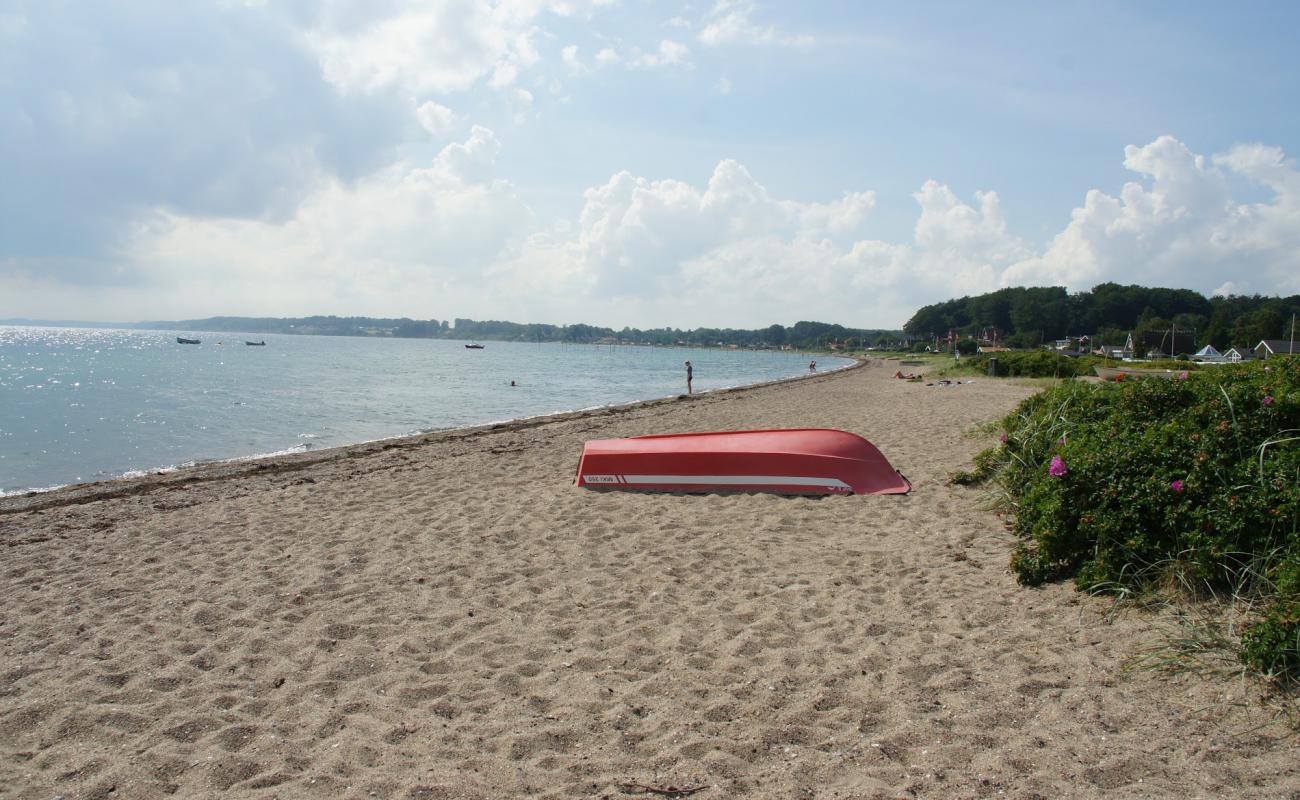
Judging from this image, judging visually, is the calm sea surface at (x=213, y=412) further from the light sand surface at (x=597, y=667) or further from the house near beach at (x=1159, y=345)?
the house near beach at (x=1159, y=345)

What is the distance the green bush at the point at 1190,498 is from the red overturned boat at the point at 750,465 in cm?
242

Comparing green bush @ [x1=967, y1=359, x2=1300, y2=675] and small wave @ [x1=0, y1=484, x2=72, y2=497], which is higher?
green bush @ [x1=967, y1=359, x2=1300, y2=675]

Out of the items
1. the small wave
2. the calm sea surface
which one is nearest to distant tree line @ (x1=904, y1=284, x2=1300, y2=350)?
the calm sea surface

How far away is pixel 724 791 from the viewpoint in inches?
104

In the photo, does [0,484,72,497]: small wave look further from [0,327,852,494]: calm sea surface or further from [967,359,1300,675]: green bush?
[967,359,1300,675]: green bush

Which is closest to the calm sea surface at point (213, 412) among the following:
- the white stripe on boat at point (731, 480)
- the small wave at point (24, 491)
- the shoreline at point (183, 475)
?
the small wave at point (24, 491)

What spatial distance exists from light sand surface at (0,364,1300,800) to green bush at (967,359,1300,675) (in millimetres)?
302

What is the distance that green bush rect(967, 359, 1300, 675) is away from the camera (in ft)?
11.4

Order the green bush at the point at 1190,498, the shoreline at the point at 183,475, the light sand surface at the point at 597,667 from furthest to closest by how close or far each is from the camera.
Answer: the shoreline at the point at 183,475 < the green bush at the point at 1190,498 < the light sand surface at the point at 597,667

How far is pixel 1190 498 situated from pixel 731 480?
4.32 m

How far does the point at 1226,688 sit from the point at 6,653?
20.3 feet

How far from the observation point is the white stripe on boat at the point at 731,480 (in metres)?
7.47

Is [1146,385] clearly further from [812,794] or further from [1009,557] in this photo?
[812,794]

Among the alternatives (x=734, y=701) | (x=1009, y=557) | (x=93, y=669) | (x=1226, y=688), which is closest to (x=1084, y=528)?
(x=1009, y=557)
